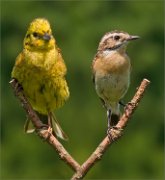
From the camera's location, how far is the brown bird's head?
5848 millimetres

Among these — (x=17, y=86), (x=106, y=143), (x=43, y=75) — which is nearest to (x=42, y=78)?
(x=43, y=75)

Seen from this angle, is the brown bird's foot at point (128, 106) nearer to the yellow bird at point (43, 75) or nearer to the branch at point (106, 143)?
the branch at point (106, 143)

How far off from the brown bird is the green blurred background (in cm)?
872

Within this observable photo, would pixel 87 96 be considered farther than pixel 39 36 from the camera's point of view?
Yes

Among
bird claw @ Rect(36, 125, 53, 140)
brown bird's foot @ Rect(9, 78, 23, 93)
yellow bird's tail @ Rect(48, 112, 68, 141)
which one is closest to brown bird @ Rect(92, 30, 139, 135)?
yellow bird's tail @ Rect(48, 112, 68, 141)

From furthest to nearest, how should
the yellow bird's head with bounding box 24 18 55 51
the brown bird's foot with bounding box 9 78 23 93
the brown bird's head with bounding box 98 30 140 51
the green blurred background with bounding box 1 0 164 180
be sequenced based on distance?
the green blurred background with bounding box 1 0 164 180 < the brown bird's head with bounding box 98 30 140 51 < the brown bird's foot with bounding box 9 78 23 93 < the yellow bird's head with bounding box 24 18 55 51

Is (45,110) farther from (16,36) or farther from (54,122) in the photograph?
(16,36)

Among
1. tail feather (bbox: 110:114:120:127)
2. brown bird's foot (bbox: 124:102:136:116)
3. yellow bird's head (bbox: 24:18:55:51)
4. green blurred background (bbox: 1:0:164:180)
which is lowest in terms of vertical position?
green blurred background (bbox: 1:0:164:180)

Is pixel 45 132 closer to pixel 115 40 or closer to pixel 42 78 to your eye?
pixel 42 78

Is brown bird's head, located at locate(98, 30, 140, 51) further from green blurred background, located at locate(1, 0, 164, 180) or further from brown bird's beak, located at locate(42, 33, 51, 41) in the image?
green blurred background, located at locate(1, 0, 164, 180)

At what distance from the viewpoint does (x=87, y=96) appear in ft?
61.5

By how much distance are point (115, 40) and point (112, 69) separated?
274 mm

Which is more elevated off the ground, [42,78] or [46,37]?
[46,37]

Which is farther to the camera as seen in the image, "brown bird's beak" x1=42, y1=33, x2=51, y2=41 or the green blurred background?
the green blurred background
